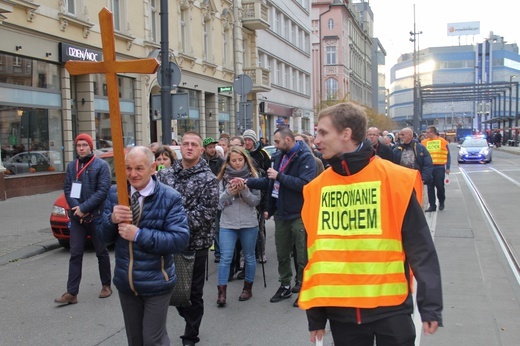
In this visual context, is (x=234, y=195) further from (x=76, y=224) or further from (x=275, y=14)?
(x=275, y=14)

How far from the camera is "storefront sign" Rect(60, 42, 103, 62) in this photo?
1673 centimetres

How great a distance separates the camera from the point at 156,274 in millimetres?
3430

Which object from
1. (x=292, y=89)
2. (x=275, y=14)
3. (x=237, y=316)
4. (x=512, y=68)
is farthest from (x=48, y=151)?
(x=512, y=68)

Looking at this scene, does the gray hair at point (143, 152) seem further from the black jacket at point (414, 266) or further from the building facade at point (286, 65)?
the building facade at point (286, 65)

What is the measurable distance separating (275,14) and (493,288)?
118 feet

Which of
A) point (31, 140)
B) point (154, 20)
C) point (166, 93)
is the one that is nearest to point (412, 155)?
point (166, 93)

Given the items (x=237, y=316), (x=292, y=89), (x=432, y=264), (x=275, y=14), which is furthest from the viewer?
(x=292, y=89)

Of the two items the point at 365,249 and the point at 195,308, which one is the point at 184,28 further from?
the point at 365,249

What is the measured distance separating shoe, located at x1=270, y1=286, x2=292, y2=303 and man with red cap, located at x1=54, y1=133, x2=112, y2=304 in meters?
1.93

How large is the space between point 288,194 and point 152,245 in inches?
112

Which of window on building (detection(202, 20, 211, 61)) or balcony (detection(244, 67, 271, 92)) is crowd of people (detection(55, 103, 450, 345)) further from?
balcony (detection(244, 67, 271, 92))

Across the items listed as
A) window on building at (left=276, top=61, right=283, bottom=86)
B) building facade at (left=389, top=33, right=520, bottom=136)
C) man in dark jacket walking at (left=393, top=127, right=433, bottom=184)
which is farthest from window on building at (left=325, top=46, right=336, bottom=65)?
man in dark jacket walking at (left=393, top=127, right=433, bottom=184)

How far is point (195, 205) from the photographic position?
4738 millimetres

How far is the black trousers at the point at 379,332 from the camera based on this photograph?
261 centimetres
